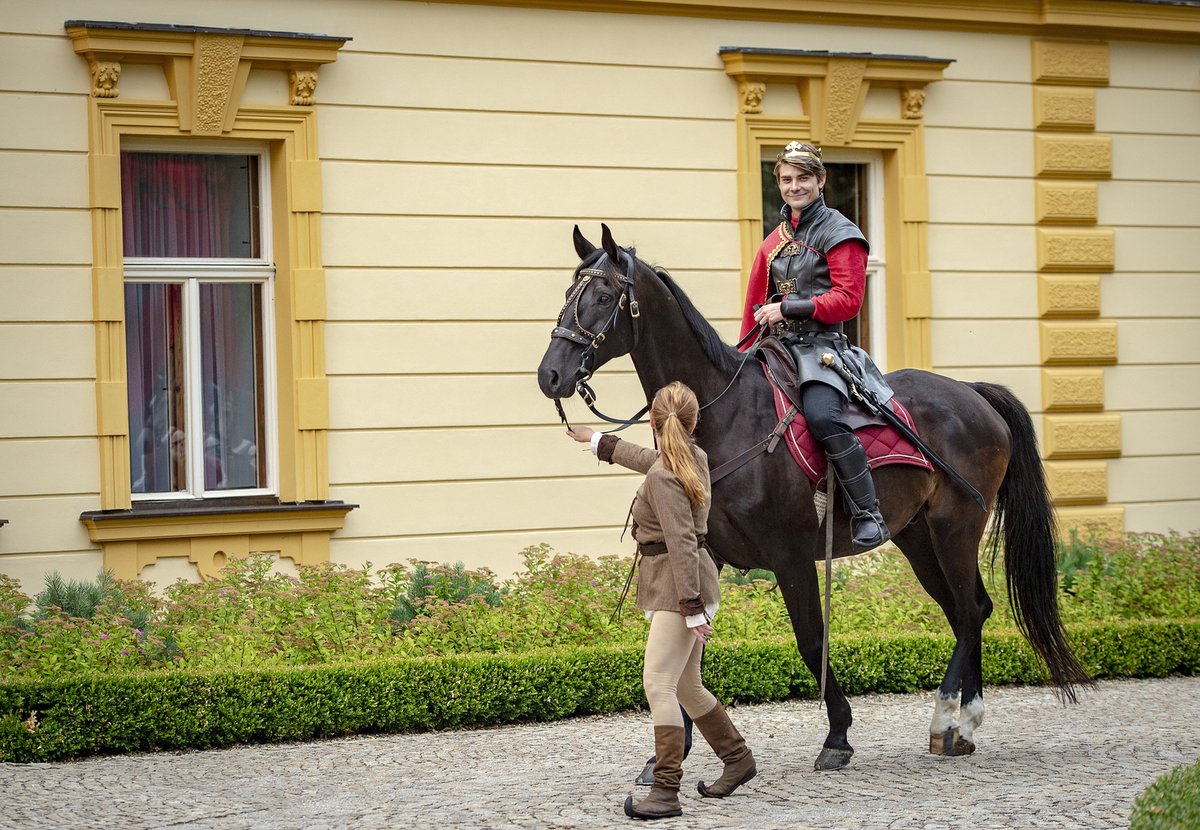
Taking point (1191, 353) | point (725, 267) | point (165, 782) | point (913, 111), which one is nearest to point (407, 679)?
point (165, 782)

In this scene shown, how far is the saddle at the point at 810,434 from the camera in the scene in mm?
6340

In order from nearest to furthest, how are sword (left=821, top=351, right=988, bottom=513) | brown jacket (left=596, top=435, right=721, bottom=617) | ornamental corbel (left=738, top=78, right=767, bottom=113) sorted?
1. brown jacket (left=596, top=435, right=721, bottom=617)
2. sword (left=821, top=351, right=988, bottom=513)
3. ornamental corbel (left=738, top=78, right=767, bottom=113)

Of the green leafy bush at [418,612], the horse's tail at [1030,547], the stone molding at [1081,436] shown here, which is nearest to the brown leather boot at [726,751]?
the horse's tail at [1030,547]

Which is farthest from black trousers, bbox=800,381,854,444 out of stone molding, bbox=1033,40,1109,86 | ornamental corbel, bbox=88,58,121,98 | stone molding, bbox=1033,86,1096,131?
stone molding, bbox=1033,40,1109,86

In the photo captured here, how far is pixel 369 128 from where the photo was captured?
10.1 meters

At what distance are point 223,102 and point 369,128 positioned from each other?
99 cm

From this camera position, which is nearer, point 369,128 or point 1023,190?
point 369,128

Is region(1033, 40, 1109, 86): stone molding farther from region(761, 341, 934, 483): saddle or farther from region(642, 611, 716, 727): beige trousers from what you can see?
region(642, 611, 716, 727): beige trousers

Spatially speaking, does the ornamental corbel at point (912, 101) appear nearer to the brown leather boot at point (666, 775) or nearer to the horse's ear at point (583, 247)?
the horse's ear at point (583, 247)

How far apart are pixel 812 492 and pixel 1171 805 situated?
234 cm

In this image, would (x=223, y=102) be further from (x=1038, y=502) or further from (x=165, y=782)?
(x=1038, y=502)

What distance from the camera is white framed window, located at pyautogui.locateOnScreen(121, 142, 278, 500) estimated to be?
984 cm

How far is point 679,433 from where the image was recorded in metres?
5.58

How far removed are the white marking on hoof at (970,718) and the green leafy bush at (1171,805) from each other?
2020mm
